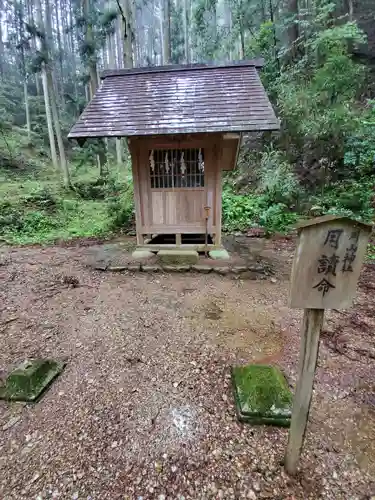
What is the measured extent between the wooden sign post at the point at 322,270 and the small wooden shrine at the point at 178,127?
3998 millimetres

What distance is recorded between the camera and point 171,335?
12.2ft

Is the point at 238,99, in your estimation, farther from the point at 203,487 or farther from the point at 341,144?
the point at 203,487

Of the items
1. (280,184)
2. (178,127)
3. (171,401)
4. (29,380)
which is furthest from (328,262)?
(280,184)

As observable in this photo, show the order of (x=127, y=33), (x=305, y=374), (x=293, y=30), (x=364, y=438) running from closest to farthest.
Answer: (x=305, y=374)
(x=364, y=438)
(x=127, y=33)
(x=293, y=30)

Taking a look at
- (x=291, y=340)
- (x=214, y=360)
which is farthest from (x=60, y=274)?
(x=291, y=340)

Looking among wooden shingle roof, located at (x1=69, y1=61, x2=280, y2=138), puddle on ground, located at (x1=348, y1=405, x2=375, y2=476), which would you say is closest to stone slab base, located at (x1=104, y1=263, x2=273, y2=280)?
wooden shingle roof, located at (x1=69, y1=61, x2=280, y2=138)

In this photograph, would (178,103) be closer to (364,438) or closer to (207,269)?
(207,269)

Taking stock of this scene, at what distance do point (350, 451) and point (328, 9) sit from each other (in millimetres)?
12015

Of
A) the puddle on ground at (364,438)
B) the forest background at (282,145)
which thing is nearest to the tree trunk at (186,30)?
the forest background at (282,145)

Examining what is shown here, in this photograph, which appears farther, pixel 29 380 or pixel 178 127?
pixel 178 127

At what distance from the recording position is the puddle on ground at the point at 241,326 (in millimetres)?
3439

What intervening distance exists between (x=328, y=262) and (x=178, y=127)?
4.31 meters

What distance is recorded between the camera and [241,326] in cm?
391

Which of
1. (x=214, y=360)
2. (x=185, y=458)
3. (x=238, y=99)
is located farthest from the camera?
(x=238, y=99)
